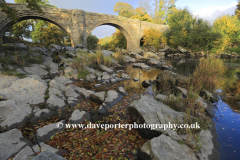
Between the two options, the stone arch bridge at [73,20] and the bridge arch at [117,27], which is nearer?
the stone arch bridge at [73,20]

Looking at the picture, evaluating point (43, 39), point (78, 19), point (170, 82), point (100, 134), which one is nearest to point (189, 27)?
point (78, 19)

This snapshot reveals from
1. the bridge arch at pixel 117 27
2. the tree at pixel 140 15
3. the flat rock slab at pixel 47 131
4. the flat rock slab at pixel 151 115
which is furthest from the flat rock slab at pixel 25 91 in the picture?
the tree at pixel 140 15

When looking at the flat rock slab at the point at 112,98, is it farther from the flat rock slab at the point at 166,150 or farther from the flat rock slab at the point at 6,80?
the flat rock slab at the point at 6,80

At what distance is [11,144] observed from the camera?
6.14 ft

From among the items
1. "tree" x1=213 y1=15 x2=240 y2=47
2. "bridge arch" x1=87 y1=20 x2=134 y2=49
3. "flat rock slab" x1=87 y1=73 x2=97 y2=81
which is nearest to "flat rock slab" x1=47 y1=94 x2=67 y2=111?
"flat rock slab" x1=87 y1=73 x2=97 y2=81

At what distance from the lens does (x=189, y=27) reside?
78.8 feet

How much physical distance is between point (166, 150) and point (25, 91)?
402cm

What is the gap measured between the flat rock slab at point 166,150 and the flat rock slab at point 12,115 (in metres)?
2.58

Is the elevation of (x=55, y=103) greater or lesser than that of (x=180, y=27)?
lesser

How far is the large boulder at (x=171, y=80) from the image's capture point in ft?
15.0

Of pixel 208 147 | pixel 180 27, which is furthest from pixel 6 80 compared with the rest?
pixel 180 27

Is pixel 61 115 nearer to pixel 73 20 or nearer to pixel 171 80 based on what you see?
pixel 171 80

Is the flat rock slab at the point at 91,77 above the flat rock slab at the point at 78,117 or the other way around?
above

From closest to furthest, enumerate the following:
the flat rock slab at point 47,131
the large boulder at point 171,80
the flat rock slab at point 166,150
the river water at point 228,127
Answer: the flat rock slab at point 166,150, the river water at point 228,127, the flat rock slab at point 47,131, the large boulder at point 171,80
